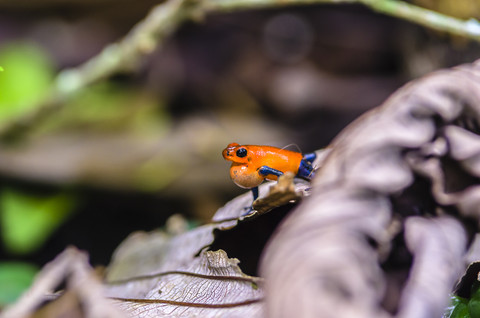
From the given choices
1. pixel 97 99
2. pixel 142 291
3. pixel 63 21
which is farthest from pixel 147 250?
pixel 63 21

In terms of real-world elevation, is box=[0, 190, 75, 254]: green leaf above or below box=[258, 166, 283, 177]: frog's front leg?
above

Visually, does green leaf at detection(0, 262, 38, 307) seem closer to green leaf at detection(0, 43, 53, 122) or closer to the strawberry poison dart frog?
the strawberry poison dart frog

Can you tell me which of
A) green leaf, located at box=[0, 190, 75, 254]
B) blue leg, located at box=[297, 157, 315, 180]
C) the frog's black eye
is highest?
green leaf, located at box=[0, 190, 75, 254]

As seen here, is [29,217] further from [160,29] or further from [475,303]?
[475,303]

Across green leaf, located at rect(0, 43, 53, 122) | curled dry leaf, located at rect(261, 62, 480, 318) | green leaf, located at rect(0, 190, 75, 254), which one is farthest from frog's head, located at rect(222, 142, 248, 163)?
green leaf, located at rect(0, 43, 53, 122)

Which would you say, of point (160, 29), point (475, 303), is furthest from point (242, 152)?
point (160, 29)

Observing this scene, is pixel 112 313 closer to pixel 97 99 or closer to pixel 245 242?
pixel 245 242
